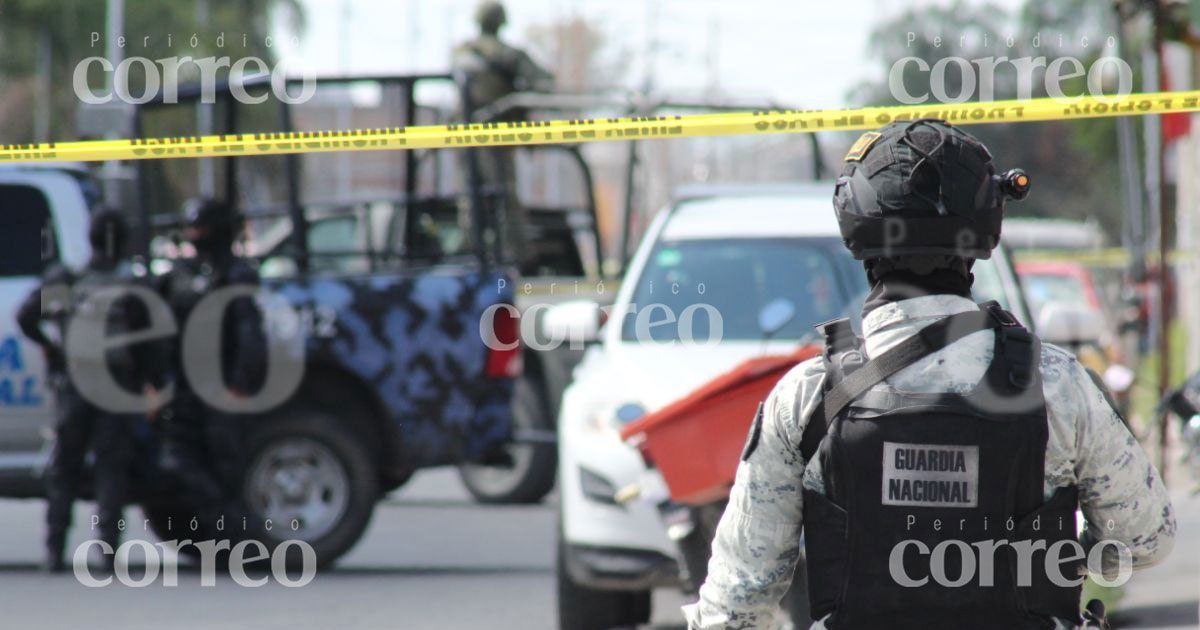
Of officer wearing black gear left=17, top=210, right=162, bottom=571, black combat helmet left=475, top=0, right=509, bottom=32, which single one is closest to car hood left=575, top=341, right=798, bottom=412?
officer wearing black gear left=17, top=210, right=162, bottom=571

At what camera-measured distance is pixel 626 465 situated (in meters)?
6.06

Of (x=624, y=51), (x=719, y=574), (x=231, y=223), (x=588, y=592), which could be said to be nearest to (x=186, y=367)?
(x=231, y=223)

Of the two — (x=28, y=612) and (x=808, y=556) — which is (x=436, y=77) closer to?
(x=28, y=612)

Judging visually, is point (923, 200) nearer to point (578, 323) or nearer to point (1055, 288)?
point (578, 323)

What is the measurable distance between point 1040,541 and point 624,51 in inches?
2551

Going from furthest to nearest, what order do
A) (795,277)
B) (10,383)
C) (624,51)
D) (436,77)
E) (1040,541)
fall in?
(624,51) → (436,77) → (10,383) → (795,277) → (1040,541)

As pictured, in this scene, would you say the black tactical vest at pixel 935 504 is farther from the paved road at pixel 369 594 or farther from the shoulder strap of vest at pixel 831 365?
the paved road at pixel 369 594

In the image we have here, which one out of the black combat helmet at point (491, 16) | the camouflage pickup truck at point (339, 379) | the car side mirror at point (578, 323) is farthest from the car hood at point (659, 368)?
the black combat helmet at point (491, 16)

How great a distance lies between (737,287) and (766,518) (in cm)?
427

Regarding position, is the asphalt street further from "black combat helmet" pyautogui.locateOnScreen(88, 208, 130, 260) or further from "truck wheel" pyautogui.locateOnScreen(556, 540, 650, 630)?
"black combat helmet" pyautogui.locateOnScreen(88, 208, 130, 260)

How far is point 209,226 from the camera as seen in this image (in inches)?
332

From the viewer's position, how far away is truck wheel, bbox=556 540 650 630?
6.26 metres

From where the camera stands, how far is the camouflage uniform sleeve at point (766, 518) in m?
2.62

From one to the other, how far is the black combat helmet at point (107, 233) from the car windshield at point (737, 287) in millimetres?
2722
